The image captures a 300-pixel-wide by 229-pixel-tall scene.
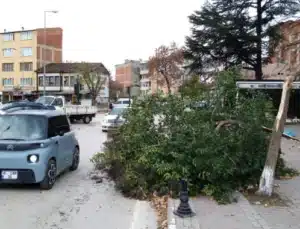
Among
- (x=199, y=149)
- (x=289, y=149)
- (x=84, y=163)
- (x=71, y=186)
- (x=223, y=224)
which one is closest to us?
(x=223, y=224)

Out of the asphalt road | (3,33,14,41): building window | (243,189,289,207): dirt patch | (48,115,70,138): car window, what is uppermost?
(3,33,14,41): building window

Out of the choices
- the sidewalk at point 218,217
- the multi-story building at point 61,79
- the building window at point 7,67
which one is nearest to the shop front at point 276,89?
the sidewalk at point 218,217

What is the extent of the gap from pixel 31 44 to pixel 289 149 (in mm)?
76314

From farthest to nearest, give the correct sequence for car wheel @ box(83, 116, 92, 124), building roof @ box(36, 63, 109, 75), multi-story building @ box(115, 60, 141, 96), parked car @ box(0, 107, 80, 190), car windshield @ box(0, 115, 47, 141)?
multi-story building @ box(115, 60, 141, 96)
building roof @ box(36, 63, 109, 75)
car wheel @ box(83, 116, 92, 124)
car windshield @ box(0, 115, 47, 141)
parked car @ box(0, 107, 80, 190)

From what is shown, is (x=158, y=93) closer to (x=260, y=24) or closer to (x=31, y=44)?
(x=260, y=24)

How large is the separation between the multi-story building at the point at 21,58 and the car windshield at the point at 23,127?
250 ft

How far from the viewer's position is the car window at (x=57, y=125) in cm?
908

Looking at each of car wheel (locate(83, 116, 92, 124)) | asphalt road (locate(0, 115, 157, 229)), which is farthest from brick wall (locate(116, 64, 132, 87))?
asphalt road (locate(0, 115, 157, 229))

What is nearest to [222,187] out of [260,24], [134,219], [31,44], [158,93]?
[134,219]

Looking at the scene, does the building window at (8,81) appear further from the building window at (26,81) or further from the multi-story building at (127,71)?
the multi-story building at (127,71)

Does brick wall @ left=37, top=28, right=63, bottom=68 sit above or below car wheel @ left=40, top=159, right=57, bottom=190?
above

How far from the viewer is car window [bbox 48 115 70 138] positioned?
29.8 feet

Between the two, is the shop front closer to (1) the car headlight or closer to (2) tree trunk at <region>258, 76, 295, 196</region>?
(2) tree trunk at <region>258, 76, 295, 196</region>

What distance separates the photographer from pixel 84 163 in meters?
12.2
